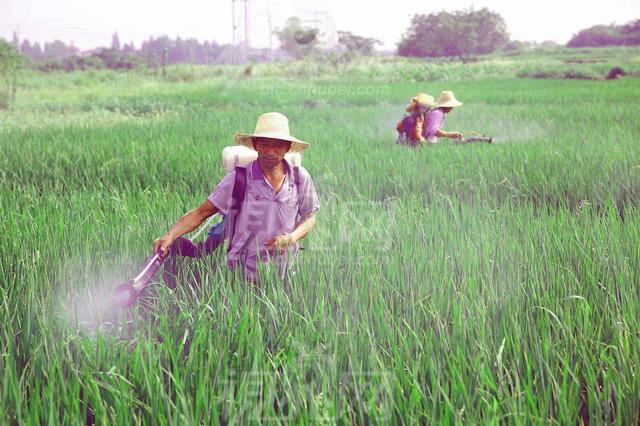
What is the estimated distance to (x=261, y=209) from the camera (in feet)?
6.41

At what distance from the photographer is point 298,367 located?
136cm

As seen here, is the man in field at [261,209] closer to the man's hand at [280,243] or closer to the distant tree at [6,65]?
the man's hand at [280,243]

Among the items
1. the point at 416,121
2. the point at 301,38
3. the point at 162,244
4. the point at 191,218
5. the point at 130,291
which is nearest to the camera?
the point at 130,291

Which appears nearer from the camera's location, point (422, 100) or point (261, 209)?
point (261, 209)

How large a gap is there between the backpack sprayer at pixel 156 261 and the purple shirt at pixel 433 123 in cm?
338

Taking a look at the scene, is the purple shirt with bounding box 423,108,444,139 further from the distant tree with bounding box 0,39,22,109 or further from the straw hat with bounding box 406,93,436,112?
the distant tree with bounding box 0,39,22,109

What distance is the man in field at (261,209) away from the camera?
1911 millimetres

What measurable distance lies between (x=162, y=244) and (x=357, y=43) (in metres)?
37.8

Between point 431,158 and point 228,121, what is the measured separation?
12.4 feet

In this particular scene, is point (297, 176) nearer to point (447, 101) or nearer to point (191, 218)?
point (191, 218)

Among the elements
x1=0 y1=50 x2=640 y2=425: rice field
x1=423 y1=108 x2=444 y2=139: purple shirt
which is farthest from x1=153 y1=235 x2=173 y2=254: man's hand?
x1=423 y1=108 x2=444 y2=139: purple shirt

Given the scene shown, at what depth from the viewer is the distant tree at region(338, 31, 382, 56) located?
113ft

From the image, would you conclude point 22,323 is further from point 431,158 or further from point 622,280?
point 431,158

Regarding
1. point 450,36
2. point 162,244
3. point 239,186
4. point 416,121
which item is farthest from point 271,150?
point 450,36
